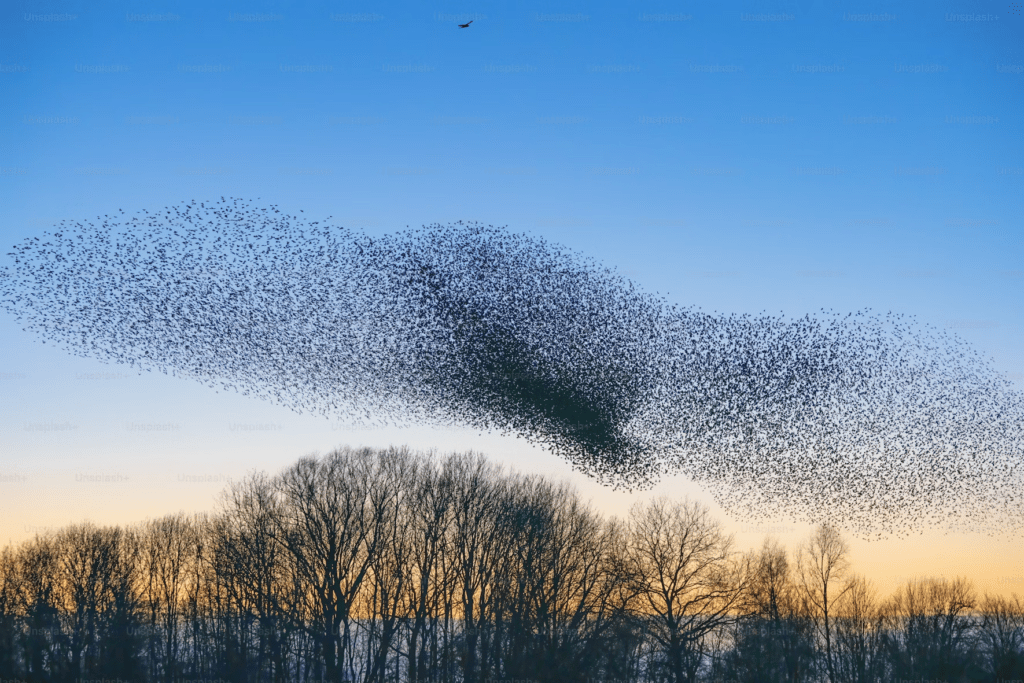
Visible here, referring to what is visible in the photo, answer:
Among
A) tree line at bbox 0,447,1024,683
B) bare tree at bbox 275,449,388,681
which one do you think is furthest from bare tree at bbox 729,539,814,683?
bare tree at bbox 275,449,388,681

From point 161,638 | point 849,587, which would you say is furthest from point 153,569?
point 849,587

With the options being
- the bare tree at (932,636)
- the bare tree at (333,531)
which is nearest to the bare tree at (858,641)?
the bare tree at (932,636)

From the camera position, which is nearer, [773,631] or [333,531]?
[333,531]

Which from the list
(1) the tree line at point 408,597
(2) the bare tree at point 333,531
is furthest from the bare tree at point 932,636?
(2) the bare tree at point 333,531

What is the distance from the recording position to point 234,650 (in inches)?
2350

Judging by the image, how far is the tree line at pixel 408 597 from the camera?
54719mm

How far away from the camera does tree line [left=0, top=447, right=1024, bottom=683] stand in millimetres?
54719

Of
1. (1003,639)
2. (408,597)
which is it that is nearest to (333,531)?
(408,597)

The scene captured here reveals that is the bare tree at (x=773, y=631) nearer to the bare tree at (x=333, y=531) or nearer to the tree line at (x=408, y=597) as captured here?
the tree line at (x=408, y=597)

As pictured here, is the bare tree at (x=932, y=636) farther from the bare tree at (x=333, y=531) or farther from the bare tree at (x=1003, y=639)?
the bare tree at (x=333, y=531)

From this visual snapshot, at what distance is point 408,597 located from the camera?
5866 cm

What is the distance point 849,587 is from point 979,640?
1247 centimetres

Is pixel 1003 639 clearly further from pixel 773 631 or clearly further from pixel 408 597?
pixel 408 597

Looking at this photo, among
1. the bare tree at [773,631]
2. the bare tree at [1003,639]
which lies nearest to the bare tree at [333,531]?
the bare tree at [773,631]
